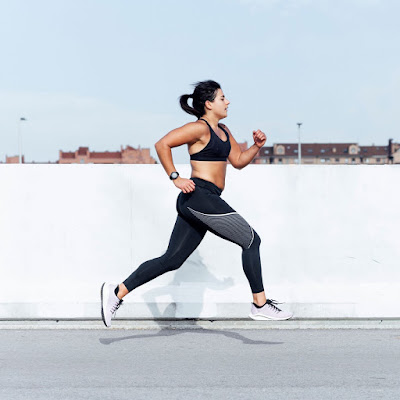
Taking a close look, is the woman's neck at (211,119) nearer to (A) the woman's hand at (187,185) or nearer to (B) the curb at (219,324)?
(A) the woman's hand at (187,185)

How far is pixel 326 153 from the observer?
18100 cm

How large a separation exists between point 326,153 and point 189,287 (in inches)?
6957

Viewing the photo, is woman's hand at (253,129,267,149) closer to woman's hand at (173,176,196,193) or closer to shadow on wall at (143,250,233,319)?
woman's hand at (173,176,196,193)

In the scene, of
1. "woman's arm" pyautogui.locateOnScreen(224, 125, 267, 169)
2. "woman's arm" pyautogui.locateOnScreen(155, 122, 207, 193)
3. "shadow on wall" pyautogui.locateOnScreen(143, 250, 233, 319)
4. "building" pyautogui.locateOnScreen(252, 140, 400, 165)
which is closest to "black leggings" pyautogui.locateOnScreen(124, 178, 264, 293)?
"woman's arm" pyautogui.locateOnScreen(155, 122, 207, 193)

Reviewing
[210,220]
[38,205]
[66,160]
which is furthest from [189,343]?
[66,160]

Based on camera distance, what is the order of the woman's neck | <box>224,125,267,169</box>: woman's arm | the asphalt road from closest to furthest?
the asphalt road → the woman's neck → <box>224,125,267,169</box>: woman's arm

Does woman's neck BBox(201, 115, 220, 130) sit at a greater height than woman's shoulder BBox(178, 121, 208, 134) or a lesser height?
greater

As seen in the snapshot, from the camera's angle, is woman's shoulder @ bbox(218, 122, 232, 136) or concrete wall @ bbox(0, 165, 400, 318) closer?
woman's shoulder @ bbox(218, 122, 232, 136)

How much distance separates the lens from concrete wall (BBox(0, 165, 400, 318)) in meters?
6.79

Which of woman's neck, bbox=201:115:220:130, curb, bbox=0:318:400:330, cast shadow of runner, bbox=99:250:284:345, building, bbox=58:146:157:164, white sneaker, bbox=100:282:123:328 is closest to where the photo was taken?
white sneaker, bbox=100:282:123:328

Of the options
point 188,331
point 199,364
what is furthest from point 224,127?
point 199,364

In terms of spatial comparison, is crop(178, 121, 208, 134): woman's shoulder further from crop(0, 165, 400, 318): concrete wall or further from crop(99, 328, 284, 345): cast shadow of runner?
crop(99, 328, 284, 345): cast shadow of runner

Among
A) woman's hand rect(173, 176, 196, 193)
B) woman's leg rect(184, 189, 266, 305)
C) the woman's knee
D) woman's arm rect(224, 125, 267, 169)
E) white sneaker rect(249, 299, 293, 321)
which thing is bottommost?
white sneaker rect(249, 299, 293, 321)

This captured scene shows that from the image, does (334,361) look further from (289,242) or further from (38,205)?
(38,205)
